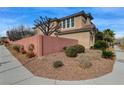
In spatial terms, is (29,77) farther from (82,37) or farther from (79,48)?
(82,37)

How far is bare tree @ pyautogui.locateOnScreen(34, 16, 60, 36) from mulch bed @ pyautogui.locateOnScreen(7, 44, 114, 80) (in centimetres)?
127

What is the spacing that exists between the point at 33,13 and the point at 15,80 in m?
3.12

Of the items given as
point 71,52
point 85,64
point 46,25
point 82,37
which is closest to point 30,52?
point 46,25

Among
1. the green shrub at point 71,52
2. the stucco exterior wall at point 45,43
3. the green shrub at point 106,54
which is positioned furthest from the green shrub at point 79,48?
the green shrub at point 106,54

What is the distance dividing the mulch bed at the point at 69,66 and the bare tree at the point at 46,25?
1.27m

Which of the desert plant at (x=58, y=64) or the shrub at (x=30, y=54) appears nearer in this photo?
the desert plant at (x=58, y=64)

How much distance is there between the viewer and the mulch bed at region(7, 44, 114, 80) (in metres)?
8.10

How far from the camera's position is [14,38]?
9828 mm

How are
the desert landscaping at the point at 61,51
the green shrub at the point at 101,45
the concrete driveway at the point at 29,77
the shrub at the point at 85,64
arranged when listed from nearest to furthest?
the concrete driveway at the point at 29,77, the desert landscaping at the point at 61,51, the shrub at the point at 85,64, the green shrub at the point at 101,45

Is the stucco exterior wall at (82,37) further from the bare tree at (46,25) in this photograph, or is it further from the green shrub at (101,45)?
the bare tree at (46,25)

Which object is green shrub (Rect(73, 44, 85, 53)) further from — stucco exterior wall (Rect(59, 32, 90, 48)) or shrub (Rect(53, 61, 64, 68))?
shrub (Rect(53, 61, 64, 68))

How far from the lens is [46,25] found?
923 cm

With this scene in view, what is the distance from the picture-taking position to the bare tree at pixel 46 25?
352 inches
